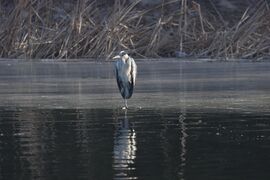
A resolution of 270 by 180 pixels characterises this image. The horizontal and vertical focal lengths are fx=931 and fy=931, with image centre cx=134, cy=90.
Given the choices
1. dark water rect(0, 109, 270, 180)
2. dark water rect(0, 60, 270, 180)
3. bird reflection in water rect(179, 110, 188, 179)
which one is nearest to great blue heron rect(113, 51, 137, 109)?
dark water rect(0, 60, 270, 180)

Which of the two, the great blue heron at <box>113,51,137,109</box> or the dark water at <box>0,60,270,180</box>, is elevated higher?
the great blue heron at <box>113,51,137,109</box>

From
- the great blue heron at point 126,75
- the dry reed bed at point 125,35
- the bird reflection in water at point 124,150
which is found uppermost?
the dry reed bed at point 125,35

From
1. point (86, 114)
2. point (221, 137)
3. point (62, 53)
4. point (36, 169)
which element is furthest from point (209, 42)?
point (36, 169)

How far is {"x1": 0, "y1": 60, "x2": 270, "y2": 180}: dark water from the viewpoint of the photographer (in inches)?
414

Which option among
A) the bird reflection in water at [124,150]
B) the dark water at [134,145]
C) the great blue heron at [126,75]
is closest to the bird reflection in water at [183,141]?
the dark water at [134,145]

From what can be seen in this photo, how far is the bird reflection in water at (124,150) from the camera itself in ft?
33.9

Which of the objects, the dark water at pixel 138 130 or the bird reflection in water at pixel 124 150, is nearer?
the bird reflection in water at pixel 124 150

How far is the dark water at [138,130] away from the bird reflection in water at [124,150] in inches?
0.5

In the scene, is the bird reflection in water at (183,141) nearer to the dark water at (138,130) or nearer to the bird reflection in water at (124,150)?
the dark water at (138,130)

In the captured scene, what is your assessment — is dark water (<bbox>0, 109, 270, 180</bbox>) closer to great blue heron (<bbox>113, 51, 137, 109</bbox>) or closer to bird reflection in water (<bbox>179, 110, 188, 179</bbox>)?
bird reflection in water (<bbox>179, 110, 188, 179</bbox>)

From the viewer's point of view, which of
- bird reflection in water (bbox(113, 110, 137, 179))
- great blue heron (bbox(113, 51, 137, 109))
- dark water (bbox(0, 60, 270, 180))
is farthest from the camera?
great blue heron (bbox(113, 51, 137, 109))

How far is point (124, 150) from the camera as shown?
12.0 meters

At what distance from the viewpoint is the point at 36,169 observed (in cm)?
1052

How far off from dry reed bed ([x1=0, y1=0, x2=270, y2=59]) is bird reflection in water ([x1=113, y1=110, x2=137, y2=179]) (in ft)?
92.1
